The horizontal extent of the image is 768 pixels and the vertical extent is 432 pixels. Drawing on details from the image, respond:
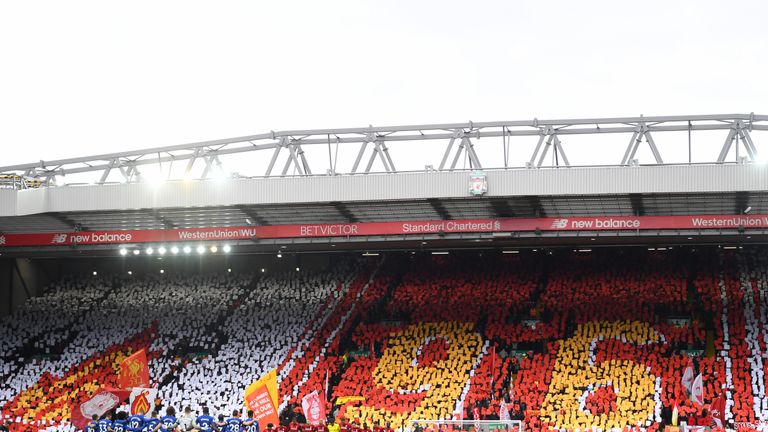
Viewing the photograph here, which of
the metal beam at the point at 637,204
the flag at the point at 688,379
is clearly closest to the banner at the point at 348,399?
the flag at the point at 688,379

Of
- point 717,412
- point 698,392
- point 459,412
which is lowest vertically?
point 459,412

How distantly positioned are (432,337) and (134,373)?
576 inches

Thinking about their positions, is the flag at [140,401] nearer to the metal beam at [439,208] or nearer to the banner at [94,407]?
the banner at [94,407]

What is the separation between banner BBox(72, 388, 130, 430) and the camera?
2728cm

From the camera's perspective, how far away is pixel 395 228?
36000 millimetres

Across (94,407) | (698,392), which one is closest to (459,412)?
(698,392)

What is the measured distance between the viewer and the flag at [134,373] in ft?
95.1

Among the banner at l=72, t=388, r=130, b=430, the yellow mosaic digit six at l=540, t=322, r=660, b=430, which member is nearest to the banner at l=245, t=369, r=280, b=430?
the banner at l=72, t=388, r=130, b=430

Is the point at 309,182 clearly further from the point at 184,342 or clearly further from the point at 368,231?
the point at 184,342

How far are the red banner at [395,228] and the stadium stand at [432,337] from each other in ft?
17.3

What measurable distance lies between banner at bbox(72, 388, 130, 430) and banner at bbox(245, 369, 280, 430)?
442cm

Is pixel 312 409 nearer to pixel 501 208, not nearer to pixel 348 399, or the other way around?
pixel 348 399

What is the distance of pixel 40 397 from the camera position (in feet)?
130

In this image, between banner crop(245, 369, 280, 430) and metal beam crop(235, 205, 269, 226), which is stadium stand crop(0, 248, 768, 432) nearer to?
metal beam crop(235, 205, 269, 226)
